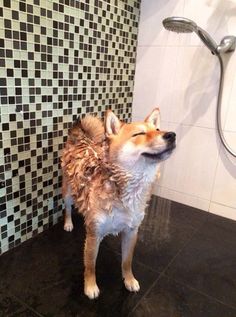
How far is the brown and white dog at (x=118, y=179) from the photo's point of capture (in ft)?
2.44

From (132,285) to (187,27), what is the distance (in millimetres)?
1032

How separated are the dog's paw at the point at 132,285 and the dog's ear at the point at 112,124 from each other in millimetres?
518

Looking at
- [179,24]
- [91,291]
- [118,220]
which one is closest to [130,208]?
[118,220]

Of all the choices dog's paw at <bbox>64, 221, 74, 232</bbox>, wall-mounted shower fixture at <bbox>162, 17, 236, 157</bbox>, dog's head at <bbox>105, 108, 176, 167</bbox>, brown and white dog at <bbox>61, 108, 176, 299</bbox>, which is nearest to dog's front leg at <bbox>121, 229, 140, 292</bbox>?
brown and white dog at <bbox>61, 108, 176, 299</bbox>

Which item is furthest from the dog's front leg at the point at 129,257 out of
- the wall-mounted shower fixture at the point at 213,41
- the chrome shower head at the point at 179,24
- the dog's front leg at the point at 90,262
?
the chrome shower head at the point at 179,24

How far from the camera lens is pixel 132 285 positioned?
0.92 m

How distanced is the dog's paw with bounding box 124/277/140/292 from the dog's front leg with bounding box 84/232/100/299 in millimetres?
103

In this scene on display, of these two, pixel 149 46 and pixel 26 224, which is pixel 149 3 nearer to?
pixel 149 46

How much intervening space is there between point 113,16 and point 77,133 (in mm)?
645

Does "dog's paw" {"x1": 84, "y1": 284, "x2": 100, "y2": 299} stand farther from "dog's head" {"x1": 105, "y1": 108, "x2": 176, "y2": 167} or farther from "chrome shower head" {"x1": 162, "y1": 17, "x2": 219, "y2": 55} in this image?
"chrome shower head" {"x1": 162, "y1": 17, "x2": 219, "y2": 55}

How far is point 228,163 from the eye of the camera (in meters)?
1.37

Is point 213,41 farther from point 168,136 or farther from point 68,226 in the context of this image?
point 68,226

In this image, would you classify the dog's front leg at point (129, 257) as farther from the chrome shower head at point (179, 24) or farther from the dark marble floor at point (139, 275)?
the chrome shower head at point (179, 24)

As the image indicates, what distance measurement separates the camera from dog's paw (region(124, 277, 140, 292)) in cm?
92
